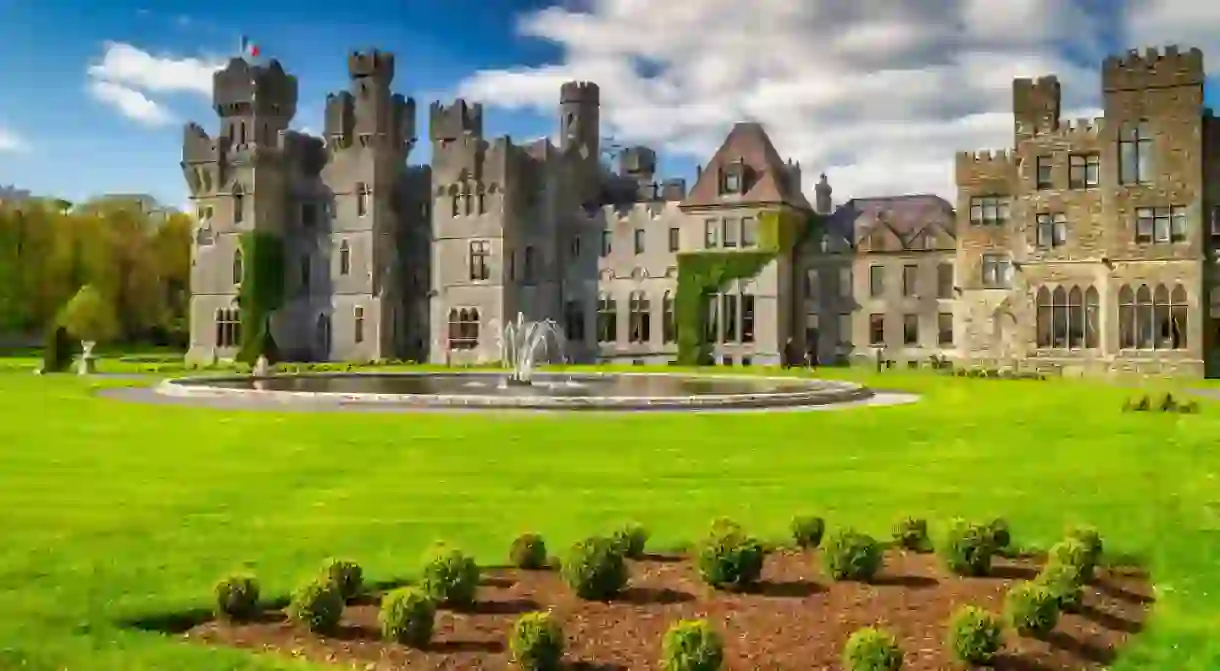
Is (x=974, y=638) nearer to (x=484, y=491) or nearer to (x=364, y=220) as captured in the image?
(x=484, y=491)

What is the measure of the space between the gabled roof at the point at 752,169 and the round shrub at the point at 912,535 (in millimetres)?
49559

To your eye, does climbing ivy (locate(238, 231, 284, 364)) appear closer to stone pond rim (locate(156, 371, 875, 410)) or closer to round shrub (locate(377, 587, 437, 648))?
stone pond rim (locate(156, 371, 875, 410))

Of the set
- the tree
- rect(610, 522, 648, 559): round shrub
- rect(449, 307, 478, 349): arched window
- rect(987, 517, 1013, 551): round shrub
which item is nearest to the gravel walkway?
rect(610, 522, 648, 559): round shrub

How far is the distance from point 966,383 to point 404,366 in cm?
3043

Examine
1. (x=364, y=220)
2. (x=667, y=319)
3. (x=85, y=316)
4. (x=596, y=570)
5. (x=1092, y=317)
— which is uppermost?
(x=364, y=220)

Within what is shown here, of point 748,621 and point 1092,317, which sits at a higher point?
point 1092,317

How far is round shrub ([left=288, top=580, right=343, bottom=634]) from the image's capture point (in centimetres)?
984

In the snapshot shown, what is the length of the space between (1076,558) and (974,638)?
9.95ft

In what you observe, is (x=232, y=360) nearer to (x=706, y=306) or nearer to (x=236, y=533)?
(x=706, y=306)

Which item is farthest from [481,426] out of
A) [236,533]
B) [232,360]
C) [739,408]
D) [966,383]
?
[232,360]

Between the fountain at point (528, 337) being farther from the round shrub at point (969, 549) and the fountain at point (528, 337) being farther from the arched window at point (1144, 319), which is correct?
the round shrub at point (969, 549)

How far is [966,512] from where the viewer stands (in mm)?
15414

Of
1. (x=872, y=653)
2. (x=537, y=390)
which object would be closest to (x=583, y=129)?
(x=537, y=390)

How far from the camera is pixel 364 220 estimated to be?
71.0m
